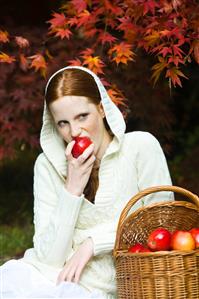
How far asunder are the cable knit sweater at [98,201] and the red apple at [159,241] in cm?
36

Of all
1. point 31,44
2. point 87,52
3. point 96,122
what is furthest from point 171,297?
point 31,44

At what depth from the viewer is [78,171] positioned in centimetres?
359

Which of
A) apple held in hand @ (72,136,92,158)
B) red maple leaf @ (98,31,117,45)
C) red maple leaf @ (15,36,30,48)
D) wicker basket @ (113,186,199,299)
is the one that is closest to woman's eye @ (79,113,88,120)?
apple held in hand @ (72,136,92,158)

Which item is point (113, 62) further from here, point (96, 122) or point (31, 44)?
point (96, 122)

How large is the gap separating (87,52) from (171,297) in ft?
6.97

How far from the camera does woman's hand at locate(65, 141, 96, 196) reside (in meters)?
3.58

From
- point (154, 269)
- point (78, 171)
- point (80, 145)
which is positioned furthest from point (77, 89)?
point (154, 269)

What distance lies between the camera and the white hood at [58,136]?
379cm

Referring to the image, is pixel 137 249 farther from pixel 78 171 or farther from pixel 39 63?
pixel 39 63

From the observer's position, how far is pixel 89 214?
12.1ft

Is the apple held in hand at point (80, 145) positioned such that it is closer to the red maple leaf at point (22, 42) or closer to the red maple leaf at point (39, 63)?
the red maple leaf at point (39, 63)

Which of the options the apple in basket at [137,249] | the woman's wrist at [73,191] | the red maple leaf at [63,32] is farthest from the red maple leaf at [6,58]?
the apple in basket at [137,249]

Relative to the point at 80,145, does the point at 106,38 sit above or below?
above

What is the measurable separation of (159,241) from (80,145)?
2.19 ft
